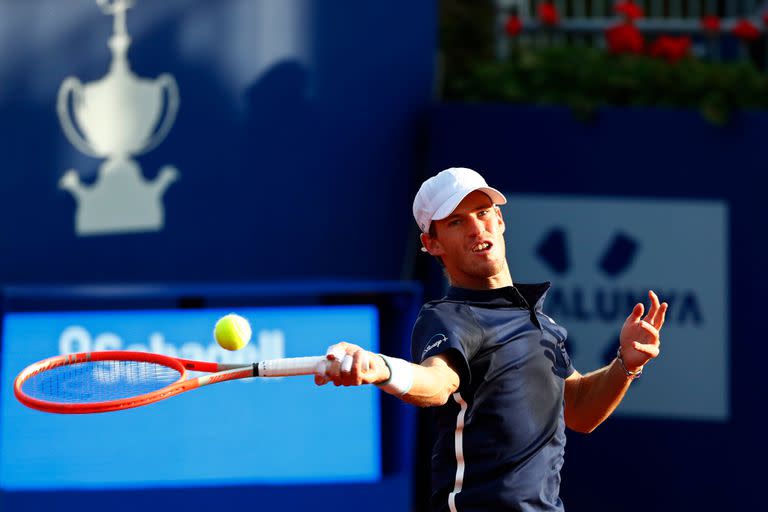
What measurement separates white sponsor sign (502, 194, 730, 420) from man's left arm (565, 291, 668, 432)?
11.6 feet

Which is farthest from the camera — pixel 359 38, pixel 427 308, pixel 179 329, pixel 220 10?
pixel 359 38

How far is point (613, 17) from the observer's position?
9.25m

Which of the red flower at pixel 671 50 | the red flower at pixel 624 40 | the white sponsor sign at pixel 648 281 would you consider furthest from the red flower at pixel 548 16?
the white sponsor sign at pixel 648 281

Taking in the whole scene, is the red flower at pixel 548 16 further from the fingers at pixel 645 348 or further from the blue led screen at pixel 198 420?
the fingers at pixel 645 348

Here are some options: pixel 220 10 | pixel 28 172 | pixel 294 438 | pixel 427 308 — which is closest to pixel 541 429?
pixel 427 308

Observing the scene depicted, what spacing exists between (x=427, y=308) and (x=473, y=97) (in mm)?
4417

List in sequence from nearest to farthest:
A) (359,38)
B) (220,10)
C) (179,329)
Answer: (179,329) < (220,10) < (359,38)

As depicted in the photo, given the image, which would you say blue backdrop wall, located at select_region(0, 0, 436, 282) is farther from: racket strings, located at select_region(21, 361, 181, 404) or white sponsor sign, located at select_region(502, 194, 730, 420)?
racket strings, located at select_region(21, 361, 181, 404)

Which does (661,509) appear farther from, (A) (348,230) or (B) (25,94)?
(B) (25,94)

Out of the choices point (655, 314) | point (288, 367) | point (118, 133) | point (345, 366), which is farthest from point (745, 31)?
point (345, 366)

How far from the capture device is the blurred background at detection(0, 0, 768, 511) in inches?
223

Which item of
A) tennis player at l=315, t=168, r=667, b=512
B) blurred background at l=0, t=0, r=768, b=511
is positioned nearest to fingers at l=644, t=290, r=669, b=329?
tennis player at l=315, t=168, r=667, b=512

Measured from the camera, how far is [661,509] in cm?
721

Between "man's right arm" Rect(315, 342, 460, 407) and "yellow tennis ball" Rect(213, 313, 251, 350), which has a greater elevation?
"yellow tennis ball" Rect(213, 313, 251, 350)
